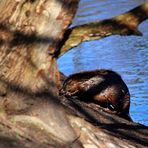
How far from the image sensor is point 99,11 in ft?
53.4

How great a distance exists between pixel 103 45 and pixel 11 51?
8627mm

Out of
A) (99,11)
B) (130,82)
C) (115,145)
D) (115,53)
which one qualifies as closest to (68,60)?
(115,53)

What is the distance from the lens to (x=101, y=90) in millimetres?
7555

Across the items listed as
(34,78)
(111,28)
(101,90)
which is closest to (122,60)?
(101,90)

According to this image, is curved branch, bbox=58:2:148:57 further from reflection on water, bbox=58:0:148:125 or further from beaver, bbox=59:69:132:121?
reflection on water, bbox=58:0:148:125

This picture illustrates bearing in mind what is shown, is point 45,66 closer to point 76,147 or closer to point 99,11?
point 76,147

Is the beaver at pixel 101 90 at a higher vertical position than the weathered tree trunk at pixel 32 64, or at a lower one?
lower

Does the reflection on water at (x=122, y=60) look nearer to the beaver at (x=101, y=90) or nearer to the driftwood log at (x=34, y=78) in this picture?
the beaver at (x=101, y=90)

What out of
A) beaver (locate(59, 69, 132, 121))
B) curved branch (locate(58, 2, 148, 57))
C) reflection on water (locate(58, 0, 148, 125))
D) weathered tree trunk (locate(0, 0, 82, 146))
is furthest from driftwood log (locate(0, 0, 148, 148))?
reflection on water (locate(58, 0, 148, 125))

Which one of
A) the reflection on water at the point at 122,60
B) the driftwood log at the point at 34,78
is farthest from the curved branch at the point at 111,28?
the reflection on water at the point at 122,60

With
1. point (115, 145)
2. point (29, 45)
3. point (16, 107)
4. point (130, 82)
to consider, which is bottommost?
point (130, 82)

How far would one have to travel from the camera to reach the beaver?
7.36 metres

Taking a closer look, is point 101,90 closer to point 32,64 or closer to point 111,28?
point 111,28

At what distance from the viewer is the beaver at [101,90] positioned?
736 cm
